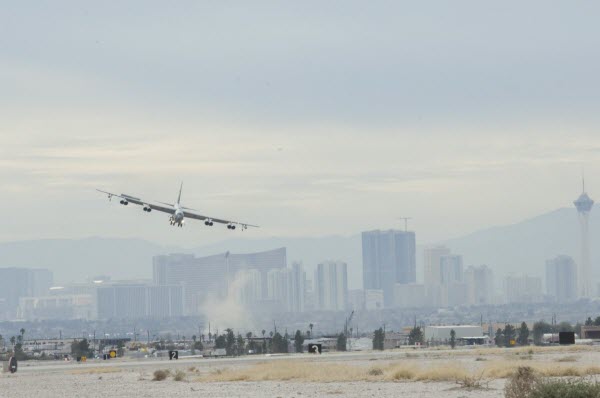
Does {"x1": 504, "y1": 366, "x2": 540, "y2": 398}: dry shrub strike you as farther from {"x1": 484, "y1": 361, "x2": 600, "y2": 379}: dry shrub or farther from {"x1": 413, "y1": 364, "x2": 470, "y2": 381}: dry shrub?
{"x1": 413, "y1": 364, "x2": 470, "y2": 381}: dry shrub

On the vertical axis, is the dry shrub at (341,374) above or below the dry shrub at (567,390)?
below

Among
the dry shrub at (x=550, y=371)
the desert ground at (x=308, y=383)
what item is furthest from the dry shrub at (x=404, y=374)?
the dry shrub at (x=550, y=371)

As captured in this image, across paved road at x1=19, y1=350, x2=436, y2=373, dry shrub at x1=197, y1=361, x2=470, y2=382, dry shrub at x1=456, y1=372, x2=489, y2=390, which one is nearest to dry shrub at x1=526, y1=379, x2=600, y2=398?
dry shrub at x1=456, y1=372, x2=489, y2=390

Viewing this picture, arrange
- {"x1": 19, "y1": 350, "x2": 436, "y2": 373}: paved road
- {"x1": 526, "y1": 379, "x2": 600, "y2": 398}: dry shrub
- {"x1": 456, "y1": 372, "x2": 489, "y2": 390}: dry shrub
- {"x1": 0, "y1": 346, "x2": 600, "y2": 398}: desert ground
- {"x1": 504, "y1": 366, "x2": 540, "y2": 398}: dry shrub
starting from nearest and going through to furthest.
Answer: {"x1": 526, "y1": 379, "x2": 600, "y2": 398}: dry shrub, {"x1": 504, "y1": 366, "x2": 540, "y2": 398}: dry shrub, {"x1": 456, "y1": 372, "x2": 489, "y2": 390}: dry shrub, {"x1": 0, "y1": 346, "x2": 600, "y2": 398}: desert ground, {"x1": 19, "y1": 350, "x2": 436, "y2": 373}: paved road

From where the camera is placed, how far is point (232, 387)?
70188mm

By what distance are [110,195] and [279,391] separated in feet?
224

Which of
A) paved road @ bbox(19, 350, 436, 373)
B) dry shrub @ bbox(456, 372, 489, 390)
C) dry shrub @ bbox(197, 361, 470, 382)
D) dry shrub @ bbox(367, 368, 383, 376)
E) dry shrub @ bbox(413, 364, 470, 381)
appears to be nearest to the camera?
dry shrub @ bbox(456, 372, 489, 390)

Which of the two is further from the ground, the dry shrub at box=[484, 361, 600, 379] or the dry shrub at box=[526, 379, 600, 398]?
the dry shrub at box=[526, 379, 600, 398]

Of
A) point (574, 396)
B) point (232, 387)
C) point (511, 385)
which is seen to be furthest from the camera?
point (232, 387)

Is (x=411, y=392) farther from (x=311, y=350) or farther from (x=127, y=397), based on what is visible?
(x=311, y=350)

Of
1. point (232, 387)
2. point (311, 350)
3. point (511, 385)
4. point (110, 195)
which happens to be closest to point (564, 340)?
point (311, 350)

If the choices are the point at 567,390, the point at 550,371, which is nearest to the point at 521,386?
the point at 567,390

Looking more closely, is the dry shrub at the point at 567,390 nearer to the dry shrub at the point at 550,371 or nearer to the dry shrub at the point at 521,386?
the dry shrub at the point at 521,386

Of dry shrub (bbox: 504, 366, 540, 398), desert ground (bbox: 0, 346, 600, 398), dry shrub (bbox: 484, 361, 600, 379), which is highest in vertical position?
dry shrub (bbox: 504, 366, 540, 398)
